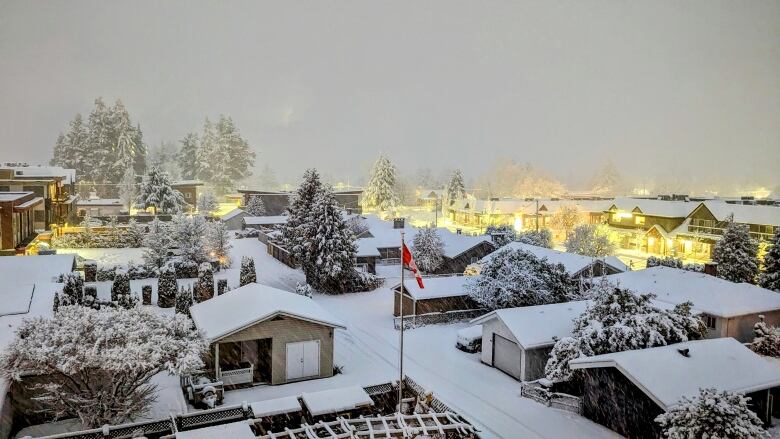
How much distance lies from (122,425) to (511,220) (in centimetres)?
7337

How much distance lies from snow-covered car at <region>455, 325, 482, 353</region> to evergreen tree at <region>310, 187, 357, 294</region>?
13608 mm

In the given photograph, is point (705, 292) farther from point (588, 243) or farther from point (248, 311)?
point (588, 243)

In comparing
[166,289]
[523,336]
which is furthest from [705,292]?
[166,289]

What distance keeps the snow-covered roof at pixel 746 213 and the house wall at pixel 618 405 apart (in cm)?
4335

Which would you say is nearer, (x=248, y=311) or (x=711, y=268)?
(x=248, y=311)

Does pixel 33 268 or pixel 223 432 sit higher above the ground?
pixel 33 268

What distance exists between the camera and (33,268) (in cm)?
2992

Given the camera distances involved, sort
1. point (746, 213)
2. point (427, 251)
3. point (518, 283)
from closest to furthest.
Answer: point (518, 283)
point (427, 251)
point (746, 213)

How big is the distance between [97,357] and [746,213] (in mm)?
63654

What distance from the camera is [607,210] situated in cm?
7681

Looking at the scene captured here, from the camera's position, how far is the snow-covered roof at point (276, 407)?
1738 centimetres

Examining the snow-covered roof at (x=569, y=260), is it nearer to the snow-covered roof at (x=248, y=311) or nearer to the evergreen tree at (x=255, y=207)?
the snow-covered roof at (x=248, y=311)

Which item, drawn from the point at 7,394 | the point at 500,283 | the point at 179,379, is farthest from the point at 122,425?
the point at 500,283

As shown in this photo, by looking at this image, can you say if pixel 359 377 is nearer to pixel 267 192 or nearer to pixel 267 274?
pixel 267 274
